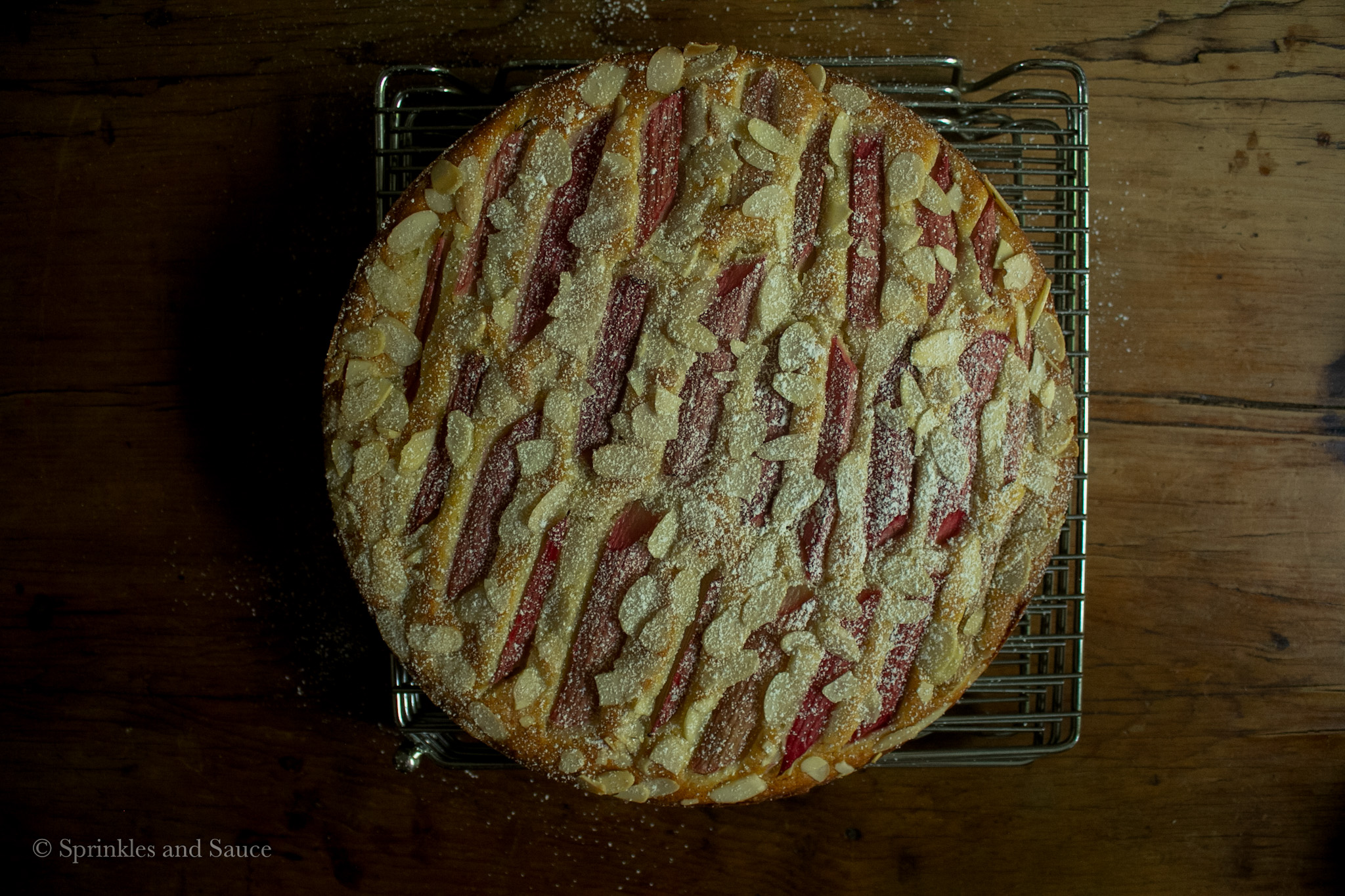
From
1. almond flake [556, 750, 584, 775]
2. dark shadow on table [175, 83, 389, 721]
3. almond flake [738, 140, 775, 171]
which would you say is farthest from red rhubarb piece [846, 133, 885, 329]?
dark shadow on table [175, 83, 389, 721]

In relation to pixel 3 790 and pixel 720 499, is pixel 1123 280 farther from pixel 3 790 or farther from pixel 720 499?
pixel 3 790

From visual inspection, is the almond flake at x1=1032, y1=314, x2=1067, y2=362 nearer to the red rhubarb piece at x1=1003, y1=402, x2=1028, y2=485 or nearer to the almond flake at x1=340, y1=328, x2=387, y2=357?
the red rhubarb piece at x1=1003, y1=402, x2=1028, y2=485

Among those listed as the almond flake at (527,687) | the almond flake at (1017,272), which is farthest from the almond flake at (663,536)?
the almond flake at (1017,272)

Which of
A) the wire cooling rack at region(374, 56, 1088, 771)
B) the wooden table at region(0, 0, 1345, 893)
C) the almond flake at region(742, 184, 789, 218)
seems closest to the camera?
the almond flake at region(742, 184, 789, 218)

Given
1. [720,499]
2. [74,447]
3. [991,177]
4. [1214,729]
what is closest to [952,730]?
[1214,729]

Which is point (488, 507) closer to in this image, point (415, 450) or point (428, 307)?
point (415, 450)

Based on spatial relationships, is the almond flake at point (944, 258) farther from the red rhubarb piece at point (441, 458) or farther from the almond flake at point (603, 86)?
the red rhubarb piece at point (441, 458)
